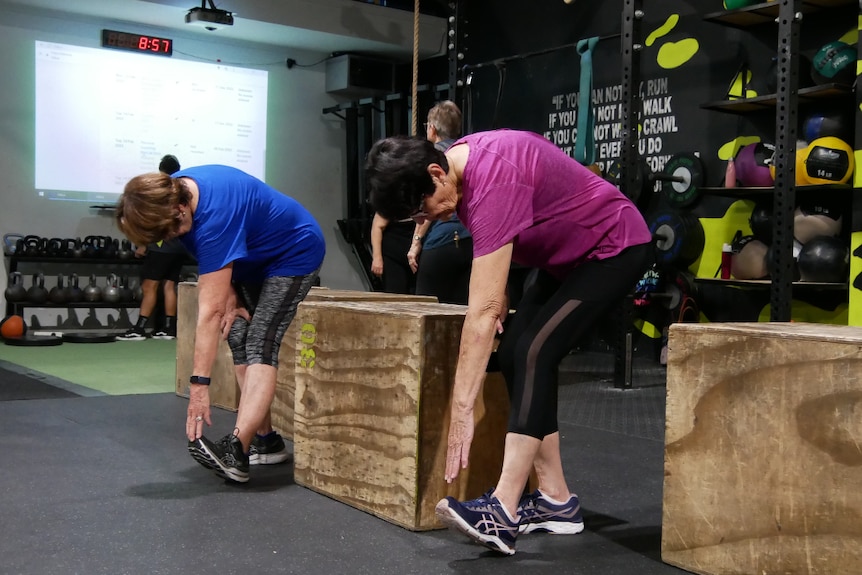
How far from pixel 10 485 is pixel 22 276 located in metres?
4.97

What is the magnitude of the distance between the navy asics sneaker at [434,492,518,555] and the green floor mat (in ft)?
8.87

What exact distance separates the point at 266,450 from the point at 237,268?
595 millimetres

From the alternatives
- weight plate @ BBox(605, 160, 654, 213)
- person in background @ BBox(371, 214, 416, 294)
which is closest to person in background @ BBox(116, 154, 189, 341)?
person in background @ BBox(371, 214, 416, 294)

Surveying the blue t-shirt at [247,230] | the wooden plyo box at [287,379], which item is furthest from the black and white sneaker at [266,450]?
the blue t-shirt at [247,230]

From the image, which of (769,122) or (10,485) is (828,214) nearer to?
(769,122)

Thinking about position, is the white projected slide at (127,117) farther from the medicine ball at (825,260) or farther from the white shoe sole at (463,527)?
the white shoe sole at (463,527)

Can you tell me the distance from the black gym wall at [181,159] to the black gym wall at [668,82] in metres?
2.01

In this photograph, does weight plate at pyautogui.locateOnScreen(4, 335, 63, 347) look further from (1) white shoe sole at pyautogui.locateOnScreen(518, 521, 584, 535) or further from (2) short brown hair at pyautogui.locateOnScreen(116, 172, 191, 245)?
(1) white shoe sole at pyautogui.locateOnScreen(518, 521, 584, 535)

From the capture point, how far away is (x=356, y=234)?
8188 millimetres

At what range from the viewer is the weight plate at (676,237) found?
531 cm

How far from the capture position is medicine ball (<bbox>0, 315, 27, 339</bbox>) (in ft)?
21.0

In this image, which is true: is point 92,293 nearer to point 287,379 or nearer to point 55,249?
point 55,249

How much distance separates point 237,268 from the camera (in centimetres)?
256

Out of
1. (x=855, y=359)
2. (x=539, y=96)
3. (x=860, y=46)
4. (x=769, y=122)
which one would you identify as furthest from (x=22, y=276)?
(x=855, y=359)
